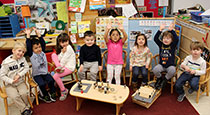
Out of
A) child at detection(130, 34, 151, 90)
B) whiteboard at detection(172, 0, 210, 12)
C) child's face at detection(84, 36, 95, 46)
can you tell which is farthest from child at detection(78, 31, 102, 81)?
whiteboard at detection(172, 0, 210, 12)

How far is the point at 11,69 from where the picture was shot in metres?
2.78

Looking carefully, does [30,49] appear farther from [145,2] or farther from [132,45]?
[145,2]

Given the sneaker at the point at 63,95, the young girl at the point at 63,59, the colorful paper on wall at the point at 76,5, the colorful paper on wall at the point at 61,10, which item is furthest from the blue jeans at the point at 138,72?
the colorful paper on wall at the point at 61,10

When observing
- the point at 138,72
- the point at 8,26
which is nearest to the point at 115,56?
the point at 138,72

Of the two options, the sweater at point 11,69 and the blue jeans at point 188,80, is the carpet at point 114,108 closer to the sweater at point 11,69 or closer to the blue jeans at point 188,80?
the blue jeans at point 188,80

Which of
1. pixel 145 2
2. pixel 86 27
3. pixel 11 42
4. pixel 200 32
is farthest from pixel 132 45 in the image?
pixel 11 42

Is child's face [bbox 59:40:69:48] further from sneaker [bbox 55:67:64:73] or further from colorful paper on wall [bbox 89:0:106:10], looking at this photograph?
colorful paper on wall [bbox 89:0:106:10]

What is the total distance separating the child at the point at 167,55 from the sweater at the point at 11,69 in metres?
2.24

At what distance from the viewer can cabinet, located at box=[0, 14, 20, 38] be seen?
427 centimetres

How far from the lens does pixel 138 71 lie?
3.38 meters

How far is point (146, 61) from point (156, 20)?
2.80ft

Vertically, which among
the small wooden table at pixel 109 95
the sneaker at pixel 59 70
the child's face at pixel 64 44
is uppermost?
the child's face at pixel 64 44

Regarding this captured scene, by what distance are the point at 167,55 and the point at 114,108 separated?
133 cm

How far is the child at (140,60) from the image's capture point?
336cm
